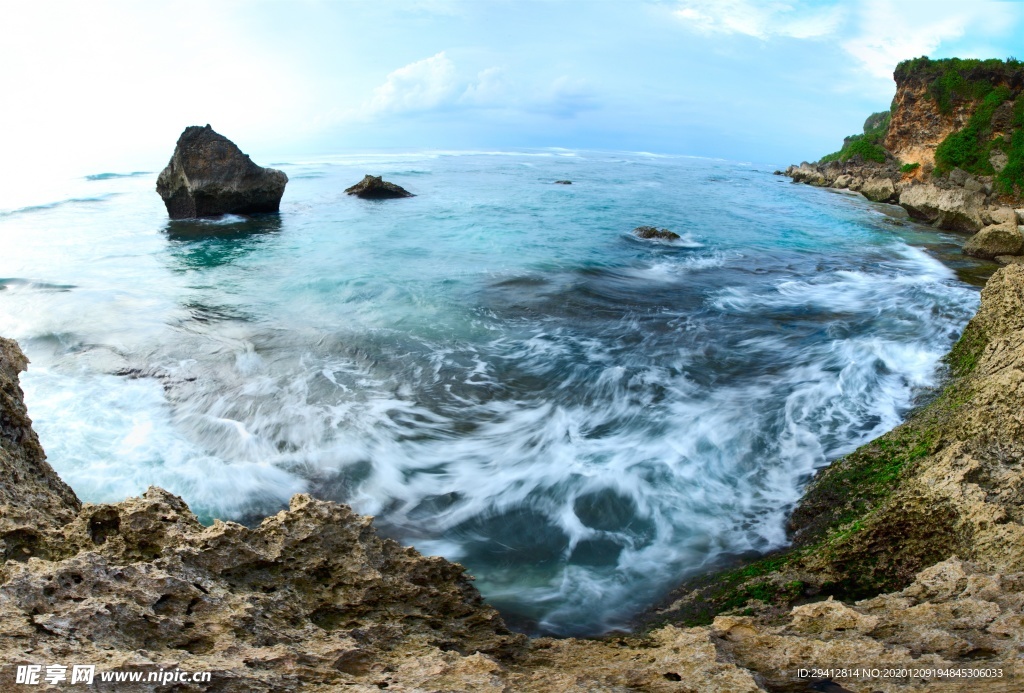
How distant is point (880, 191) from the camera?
105 feet

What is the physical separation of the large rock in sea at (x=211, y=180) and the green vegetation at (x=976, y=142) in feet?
109

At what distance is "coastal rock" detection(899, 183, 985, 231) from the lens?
69.2 ft

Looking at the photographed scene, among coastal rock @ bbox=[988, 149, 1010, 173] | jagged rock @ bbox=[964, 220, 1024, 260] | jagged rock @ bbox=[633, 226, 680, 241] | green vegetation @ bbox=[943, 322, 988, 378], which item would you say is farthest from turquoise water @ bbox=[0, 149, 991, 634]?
coastal rock @ bbox=[988, 149, 1010, 173]

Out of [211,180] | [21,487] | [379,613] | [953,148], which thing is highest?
[953,148]

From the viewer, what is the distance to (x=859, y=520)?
13.4ft

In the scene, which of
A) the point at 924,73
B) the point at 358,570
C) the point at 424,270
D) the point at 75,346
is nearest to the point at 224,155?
the point at 424,270

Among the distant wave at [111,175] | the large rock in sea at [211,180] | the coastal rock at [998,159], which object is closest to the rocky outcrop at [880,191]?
the coastal rock at [998,159]

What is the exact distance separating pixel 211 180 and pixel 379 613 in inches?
793

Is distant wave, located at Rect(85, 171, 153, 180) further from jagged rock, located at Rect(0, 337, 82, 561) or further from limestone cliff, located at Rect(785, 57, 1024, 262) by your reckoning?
limestone cliff, located at Rect(785, 57, 1024, 262)

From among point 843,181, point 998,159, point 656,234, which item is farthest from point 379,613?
point 843,181

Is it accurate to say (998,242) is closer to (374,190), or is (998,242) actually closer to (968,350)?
(968,350)

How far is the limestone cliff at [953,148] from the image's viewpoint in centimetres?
2323

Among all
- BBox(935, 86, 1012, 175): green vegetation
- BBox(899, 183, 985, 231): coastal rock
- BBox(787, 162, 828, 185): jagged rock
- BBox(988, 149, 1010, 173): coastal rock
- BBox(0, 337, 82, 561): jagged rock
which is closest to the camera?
BBox(0, 337, 82, 561): jagged rock

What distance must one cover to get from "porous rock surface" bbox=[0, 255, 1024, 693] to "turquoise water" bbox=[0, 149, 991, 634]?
139cm
